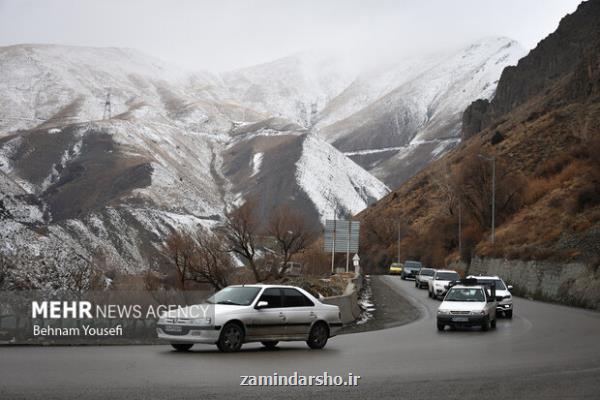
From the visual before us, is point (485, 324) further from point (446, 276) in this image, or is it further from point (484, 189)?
point (484, 189)

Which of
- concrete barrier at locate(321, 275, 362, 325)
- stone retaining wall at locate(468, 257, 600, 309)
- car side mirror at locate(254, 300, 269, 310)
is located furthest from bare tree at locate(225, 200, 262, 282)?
car side mirror at locate(254, 300, 269, 310)

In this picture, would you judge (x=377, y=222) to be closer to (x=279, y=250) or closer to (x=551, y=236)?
(x=279, y=250)

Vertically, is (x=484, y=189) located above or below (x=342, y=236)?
above

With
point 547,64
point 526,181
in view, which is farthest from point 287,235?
point 547,64

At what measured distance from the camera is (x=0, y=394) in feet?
34.5

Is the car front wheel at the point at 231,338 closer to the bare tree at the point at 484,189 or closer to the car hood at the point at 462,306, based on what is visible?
the car hood at the point at 462,306

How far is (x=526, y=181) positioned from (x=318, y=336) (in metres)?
67.8

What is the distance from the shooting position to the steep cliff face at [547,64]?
138500mm

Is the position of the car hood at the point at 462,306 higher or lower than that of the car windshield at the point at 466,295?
lower

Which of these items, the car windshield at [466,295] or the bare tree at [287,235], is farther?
the bare tree at [287,235]

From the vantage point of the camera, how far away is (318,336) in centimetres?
1867

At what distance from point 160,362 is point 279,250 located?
7327 cm

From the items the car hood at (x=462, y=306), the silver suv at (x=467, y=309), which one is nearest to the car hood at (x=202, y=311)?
the silver suv at (x=467, y=309)

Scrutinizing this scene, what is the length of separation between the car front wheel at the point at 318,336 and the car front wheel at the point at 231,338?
2.03 metres
